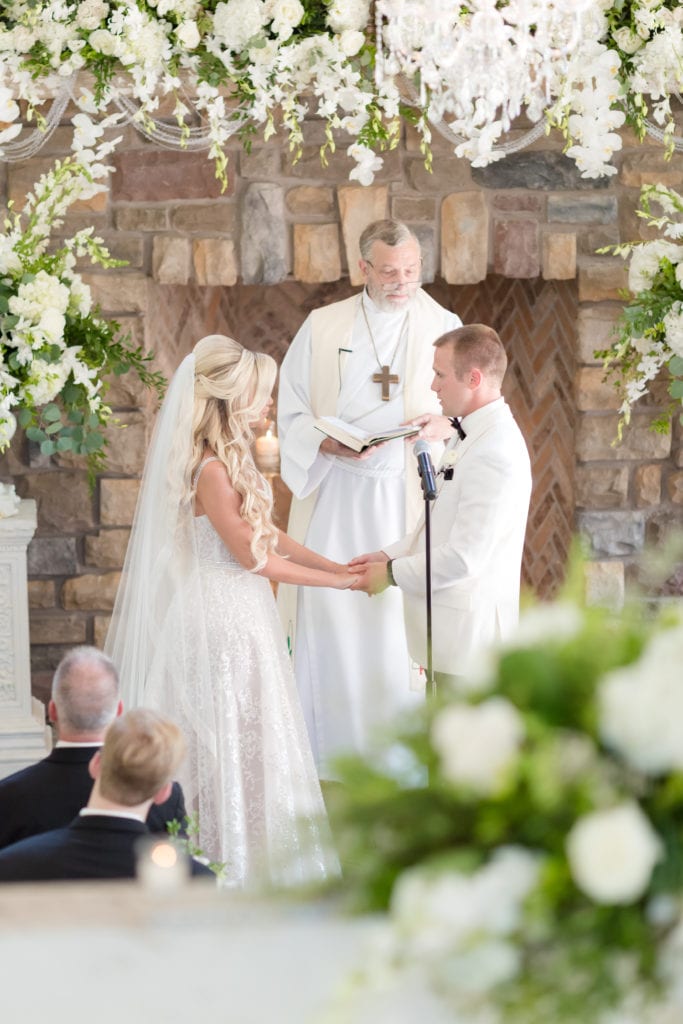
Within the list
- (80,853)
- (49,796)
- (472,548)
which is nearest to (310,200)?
(472,548)

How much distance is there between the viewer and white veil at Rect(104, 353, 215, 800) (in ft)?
12.6

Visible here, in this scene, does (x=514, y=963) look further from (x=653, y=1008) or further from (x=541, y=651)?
(x=541, y=651)

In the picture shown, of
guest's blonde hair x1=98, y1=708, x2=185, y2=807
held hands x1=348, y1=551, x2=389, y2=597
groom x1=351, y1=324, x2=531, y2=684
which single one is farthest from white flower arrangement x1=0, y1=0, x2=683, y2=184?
guest's blonde hair x1=98, y1=708, x2=185, y2=807

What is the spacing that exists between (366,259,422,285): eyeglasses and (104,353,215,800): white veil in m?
1.10

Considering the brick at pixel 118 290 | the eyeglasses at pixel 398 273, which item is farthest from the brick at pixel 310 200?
the brick at pixel 118 290

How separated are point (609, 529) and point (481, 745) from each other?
4.09m

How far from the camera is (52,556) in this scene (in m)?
5.19

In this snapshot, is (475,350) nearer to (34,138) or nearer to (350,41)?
(350,41)

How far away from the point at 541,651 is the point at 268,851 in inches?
92.1

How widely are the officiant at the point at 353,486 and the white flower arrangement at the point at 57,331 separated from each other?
0.59 metres

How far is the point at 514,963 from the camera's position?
1.34 meters

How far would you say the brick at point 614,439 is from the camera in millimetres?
5270

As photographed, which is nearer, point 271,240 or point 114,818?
point 114,818

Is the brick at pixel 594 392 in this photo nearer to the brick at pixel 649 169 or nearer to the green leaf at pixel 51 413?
the brick at pixel 649 169
